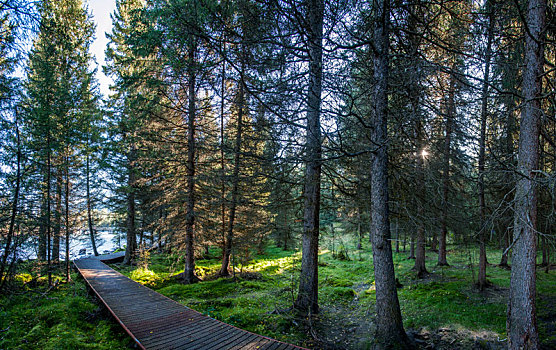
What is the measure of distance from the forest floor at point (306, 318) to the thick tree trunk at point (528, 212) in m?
1.25

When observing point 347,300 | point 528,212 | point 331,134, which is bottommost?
point 347,300

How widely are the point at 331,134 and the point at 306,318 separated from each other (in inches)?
233

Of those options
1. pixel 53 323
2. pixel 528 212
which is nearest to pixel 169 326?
pixel 53 323

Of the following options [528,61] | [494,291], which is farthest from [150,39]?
[494,291]

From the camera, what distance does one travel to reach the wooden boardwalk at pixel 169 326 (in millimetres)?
5949

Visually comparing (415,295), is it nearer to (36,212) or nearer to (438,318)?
(438,318)

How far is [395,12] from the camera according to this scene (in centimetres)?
624

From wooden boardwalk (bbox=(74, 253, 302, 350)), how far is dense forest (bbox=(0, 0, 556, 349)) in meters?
1.74

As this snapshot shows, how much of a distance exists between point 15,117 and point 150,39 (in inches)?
226

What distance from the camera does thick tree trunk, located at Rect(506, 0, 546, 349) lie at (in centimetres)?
508

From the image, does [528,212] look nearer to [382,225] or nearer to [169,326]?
[382,225]

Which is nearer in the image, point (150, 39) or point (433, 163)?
point (433, 163)

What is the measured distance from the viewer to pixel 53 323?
26.1 ft

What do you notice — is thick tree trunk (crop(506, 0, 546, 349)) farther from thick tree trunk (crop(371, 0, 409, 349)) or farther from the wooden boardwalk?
the wooden boardwalk
